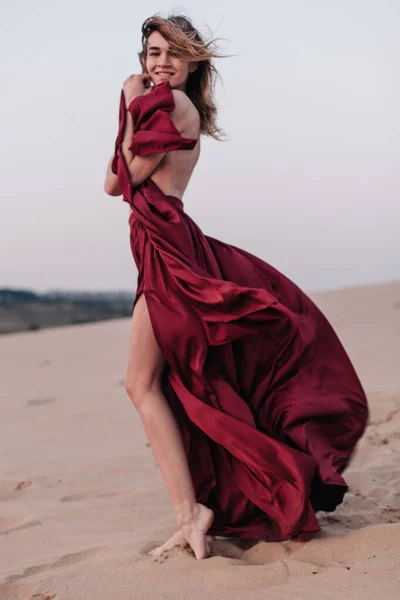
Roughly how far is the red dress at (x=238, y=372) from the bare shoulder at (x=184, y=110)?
0.07m

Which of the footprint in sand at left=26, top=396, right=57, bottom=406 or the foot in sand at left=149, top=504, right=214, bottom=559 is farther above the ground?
the foot in sand at left=149, top=504, right=214, bottom=559

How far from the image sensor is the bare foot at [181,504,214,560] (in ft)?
9.04

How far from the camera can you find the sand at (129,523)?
2.43m

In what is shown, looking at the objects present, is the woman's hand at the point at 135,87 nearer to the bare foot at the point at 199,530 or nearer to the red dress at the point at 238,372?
the red dress at the point at 238,372

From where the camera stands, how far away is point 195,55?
10.00 ft

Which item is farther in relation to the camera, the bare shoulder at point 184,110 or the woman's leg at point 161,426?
the bare shoulder at point 184,110

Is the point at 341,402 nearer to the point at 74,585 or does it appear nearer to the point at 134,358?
the point at 134,358

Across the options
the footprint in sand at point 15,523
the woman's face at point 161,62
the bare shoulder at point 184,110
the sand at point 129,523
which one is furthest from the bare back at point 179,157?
the footprint in sand at point 15,523

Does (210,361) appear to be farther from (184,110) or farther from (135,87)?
(135,87)

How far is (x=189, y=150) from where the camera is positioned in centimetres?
306

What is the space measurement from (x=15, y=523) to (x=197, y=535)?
120 cm

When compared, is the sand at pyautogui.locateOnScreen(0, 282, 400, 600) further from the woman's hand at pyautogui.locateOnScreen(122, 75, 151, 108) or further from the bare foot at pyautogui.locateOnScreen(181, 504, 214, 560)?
the woman's hand at pyautogui.locateOnScreen(122, 75, 151, 108)

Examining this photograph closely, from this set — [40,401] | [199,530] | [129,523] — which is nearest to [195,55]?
[199,530]

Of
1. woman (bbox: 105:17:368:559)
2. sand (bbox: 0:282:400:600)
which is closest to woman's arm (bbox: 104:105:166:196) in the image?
woman (bbox: 105:17:368:559)
